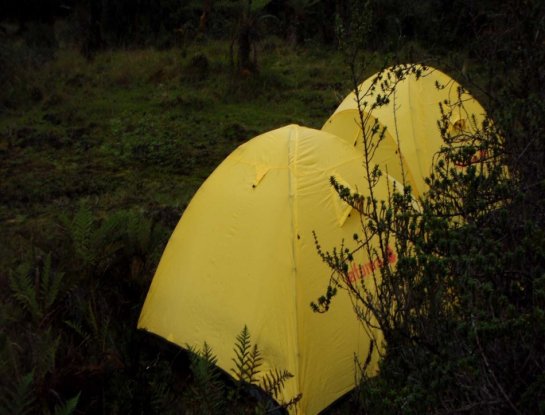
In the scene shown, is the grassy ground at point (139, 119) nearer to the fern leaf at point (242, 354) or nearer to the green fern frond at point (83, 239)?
the green fern frond at point (83, 239)

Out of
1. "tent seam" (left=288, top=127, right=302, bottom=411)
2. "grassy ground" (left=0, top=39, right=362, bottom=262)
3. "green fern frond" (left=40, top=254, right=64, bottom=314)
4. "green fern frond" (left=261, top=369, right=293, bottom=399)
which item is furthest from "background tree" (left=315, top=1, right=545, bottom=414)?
"grassy ground" (left=0, top=39, right=362, bottom=262)

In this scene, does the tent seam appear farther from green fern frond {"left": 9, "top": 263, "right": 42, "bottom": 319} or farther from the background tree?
green fern frond {"left": 9, "top": 263, "right": 42, "bottom": 319}

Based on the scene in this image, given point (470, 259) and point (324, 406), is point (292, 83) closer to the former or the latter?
point (324, 406)

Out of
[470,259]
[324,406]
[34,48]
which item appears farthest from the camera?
[34,48]

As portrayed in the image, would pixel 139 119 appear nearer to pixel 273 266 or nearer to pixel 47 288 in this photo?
pixel 47 288

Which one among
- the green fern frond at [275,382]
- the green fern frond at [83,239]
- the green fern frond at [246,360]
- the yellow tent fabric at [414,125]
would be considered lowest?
the green fern frond at [275,382]

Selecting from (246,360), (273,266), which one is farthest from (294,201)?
(246,360)

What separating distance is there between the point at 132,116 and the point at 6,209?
3.67 meters

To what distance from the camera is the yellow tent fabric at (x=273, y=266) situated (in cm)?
356

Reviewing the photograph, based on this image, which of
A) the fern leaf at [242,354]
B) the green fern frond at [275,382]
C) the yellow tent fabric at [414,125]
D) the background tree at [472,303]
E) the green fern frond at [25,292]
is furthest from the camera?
the yellow tent fabric at [414,125]

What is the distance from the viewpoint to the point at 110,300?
4340 mm

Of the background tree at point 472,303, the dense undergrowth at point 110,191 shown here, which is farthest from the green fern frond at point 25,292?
the background tree at point 472,303

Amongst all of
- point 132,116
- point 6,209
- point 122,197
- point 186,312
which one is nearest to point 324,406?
point 186,312

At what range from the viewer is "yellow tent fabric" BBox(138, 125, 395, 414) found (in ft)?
11.7
